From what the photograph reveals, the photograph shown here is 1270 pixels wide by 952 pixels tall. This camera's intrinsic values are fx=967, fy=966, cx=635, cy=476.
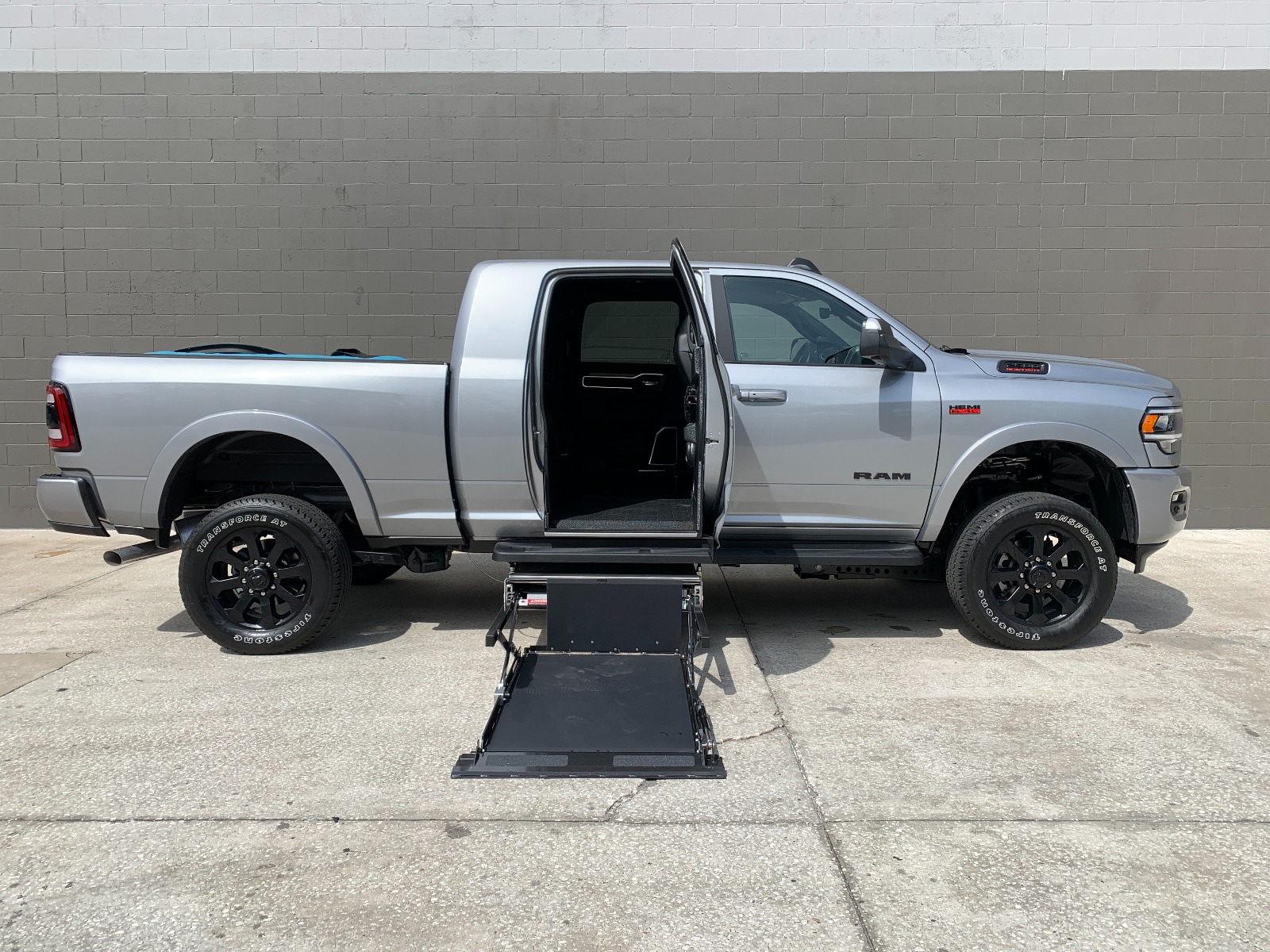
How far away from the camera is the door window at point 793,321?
5305 mm

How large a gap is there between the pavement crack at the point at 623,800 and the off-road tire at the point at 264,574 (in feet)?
7.51

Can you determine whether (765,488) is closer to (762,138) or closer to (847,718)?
(847,718)

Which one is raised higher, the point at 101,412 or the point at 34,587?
the point at 101,412

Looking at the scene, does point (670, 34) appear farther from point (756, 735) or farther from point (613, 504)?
point (756, 735)

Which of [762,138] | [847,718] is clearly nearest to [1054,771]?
[847,718]

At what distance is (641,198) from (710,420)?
4.58 metres

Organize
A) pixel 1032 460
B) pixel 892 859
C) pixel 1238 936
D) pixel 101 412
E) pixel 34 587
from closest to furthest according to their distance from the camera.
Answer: pixel 1238 936 < pixel 892 859 < pixel 101 412 < pixel 1032 460 < pixel 34 587

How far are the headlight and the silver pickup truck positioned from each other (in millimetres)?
14

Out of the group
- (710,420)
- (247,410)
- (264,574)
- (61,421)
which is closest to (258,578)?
(264,574)

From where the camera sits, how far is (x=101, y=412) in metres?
5.09

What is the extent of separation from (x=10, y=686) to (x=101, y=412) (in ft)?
4.71

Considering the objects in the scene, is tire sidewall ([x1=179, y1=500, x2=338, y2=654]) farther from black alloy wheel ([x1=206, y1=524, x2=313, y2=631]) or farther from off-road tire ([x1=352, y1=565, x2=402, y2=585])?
off-road tire ([x1=352, y1=565, x2=402, y2=585])

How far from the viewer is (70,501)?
202 inches

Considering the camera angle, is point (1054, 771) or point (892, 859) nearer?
point (892, 859)
